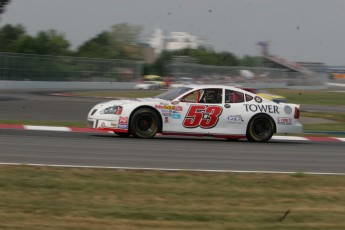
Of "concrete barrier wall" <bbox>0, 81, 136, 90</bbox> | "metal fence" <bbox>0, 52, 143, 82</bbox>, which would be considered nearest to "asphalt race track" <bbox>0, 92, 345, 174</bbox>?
"concrete barrier wall" <bbox>0, 81, 136, 90</bbox>

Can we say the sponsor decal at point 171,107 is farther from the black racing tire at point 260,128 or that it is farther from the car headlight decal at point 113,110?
the black racing tire at point 260,128

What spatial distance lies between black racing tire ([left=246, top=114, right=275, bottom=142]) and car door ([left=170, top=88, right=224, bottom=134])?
835 mm

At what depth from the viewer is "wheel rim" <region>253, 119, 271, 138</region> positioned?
16.4 m

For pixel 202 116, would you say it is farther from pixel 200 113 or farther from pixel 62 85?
pixel 62 85

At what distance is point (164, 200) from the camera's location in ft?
25.6

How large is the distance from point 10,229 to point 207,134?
33.8 ft

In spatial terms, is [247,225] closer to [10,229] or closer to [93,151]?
[10,229]

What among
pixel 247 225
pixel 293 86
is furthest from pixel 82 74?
pixel 247 225

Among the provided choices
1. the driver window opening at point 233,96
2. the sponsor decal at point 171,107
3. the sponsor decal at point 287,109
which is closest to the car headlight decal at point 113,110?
the sponsor decal at point 171,107

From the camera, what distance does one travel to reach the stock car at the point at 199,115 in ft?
49.9

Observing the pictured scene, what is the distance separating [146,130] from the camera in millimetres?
15352

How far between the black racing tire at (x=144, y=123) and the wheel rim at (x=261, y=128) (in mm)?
→ 2576

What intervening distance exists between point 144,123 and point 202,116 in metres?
1.41

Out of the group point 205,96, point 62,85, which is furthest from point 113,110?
point 62,85
